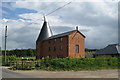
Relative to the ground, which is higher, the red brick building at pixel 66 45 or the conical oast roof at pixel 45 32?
the conical oast roof at pixel 45 32

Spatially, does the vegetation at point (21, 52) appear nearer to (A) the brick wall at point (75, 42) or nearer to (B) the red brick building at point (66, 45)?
(B) the red brick building at point (66, 45)

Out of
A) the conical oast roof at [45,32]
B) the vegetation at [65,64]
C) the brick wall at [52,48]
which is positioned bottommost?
the vegetation at [65,64]

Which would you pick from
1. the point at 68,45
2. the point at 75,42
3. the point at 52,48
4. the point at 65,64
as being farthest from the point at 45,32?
the point at 65,64

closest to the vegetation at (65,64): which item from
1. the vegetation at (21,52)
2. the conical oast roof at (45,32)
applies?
the conical oast roof at (45,32)

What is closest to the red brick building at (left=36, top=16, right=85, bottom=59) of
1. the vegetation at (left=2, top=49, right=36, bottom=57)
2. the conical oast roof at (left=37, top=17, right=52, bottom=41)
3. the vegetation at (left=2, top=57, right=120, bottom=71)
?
the conical oast roof at (left=37, top=17, right=52, bottom=41)

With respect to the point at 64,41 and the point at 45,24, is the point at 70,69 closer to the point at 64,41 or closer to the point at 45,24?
the point at 64,41

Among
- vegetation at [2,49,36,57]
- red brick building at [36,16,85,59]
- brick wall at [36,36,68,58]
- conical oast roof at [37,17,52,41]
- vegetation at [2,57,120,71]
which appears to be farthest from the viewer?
vegetation at [2,49,36,57]

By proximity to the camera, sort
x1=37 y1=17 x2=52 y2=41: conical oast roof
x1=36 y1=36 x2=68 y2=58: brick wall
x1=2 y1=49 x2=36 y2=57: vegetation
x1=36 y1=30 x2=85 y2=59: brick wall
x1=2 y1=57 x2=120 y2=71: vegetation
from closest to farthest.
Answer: x1=2 y1=57 x2=120 y2=71: vegetation < x1=36 y1=30 x2=85 y2=59: brick wall < x1=36 y1=36 x2=68 y2=58: brick wall < x1=37 y1=17 x2=52 y2=41: conical oast roof < x1=2 y1=49 x2=36 y2=57: vegetation

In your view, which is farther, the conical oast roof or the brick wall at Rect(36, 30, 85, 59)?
the conical oast roof

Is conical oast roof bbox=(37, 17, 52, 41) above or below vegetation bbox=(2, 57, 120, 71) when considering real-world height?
above

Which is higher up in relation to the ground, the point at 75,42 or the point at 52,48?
the point at 75,42

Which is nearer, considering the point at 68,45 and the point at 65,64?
the point at 65,64

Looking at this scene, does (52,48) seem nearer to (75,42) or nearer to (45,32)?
(75,42)

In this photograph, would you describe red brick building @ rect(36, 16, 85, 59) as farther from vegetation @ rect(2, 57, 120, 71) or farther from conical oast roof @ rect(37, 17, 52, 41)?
vegetation @ rect(2, 57, 120, 71)
